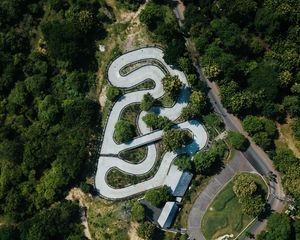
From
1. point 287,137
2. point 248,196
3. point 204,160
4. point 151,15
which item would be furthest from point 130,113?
point 287,137

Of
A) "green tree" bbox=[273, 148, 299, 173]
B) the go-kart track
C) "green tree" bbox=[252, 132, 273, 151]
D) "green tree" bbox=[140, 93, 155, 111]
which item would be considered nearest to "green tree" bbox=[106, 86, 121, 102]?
Answer: the go-kart track

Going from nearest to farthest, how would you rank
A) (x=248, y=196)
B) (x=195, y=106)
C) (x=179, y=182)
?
(x=248, y=196), (x=195, y=106), (x=179, y=182)

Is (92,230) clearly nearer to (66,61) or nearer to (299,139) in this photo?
(66,61)

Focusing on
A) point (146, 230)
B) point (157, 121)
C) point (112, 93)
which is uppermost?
point (112, 93)

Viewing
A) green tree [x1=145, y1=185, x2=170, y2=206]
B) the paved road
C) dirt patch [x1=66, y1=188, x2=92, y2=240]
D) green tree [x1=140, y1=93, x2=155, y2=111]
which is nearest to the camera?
green tree [x1=145, y1=185, x2=170, y2=206]

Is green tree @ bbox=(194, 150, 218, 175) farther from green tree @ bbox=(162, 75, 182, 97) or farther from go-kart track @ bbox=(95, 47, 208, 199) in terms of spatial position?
green tree @ bbox=(162, 75, 182, 97)

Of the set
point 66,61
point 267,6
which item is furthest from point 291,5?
point 66,61

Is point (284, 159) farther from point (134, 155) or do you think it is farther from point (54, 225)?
point (54, 225)
